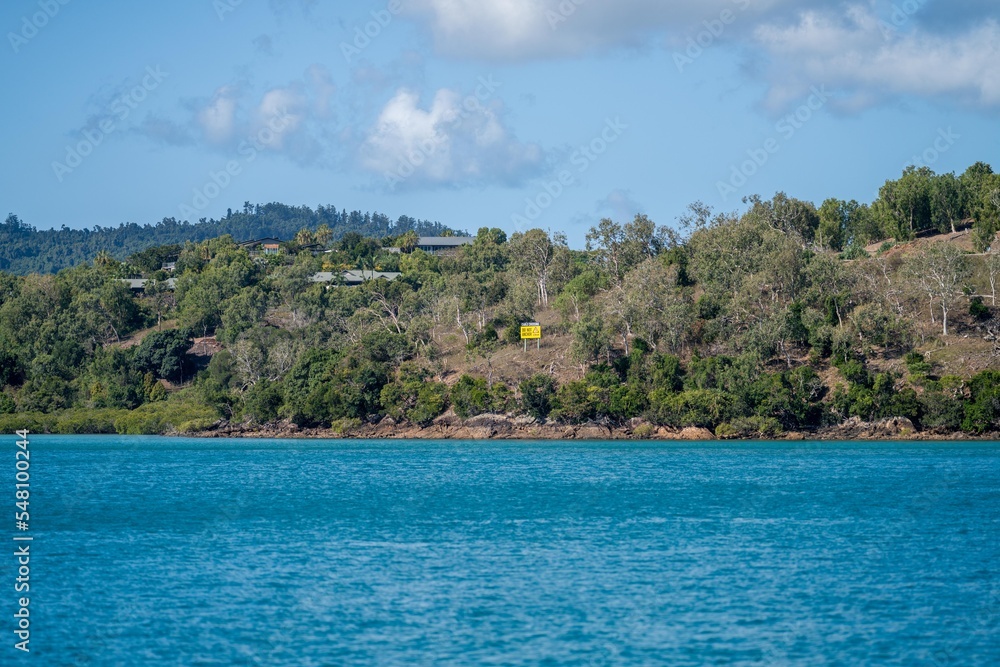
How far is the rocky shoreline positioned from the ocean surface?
1502 centimetres

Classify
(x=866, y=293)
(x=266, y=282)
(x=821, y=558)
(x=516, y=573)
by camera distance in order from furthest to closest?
(x=266, y=282)
(x=866, y=293)
(x=821, y=558)
(x=516, y=573)

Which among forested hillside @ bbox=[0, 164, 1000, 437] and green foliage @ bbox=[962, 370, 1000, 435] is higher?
forested hillside @ bbox=[0, 164, 1000, 437]

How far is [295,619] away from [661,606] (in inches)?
350

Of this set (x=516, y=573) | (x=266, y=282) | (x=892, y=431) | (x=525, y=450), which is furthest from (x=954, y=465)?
(x=266, y=282)

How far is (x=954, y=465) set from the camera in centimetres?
6019

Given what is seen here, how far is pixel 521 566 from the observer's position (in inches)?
1280

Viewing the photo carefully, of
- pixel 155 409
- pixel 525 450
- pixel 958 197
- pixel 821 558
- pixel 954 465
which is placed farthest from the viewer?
pixel 958 197

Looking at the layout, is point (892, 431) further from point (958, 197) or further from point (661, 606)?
point (661, 606)

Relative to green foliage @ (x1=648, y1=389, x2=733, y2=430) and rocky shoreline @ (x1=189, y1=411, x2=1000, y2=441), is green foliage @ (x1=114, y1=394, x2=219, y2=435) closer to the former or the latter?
rocky shoreline @ (x1=189, y1=411, x2=1000, y2=441)

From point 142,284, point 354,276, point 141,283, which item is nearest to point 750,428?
point 354,276

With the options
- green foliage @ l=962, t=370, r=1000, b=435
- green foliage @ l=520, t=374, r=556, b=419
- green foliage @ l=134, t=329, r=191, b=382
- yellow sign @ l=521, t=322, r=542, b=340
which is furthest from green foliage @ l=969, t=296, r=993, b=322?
green foliage @ l=134, t=329, r=191, b=382

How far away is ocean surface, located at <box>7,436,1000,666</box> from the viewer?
24.0m

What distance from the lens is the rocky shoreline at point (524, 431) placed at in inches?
3022

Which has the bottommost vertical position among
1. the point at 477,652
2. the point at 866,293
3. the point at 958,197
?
the point at 477,652
